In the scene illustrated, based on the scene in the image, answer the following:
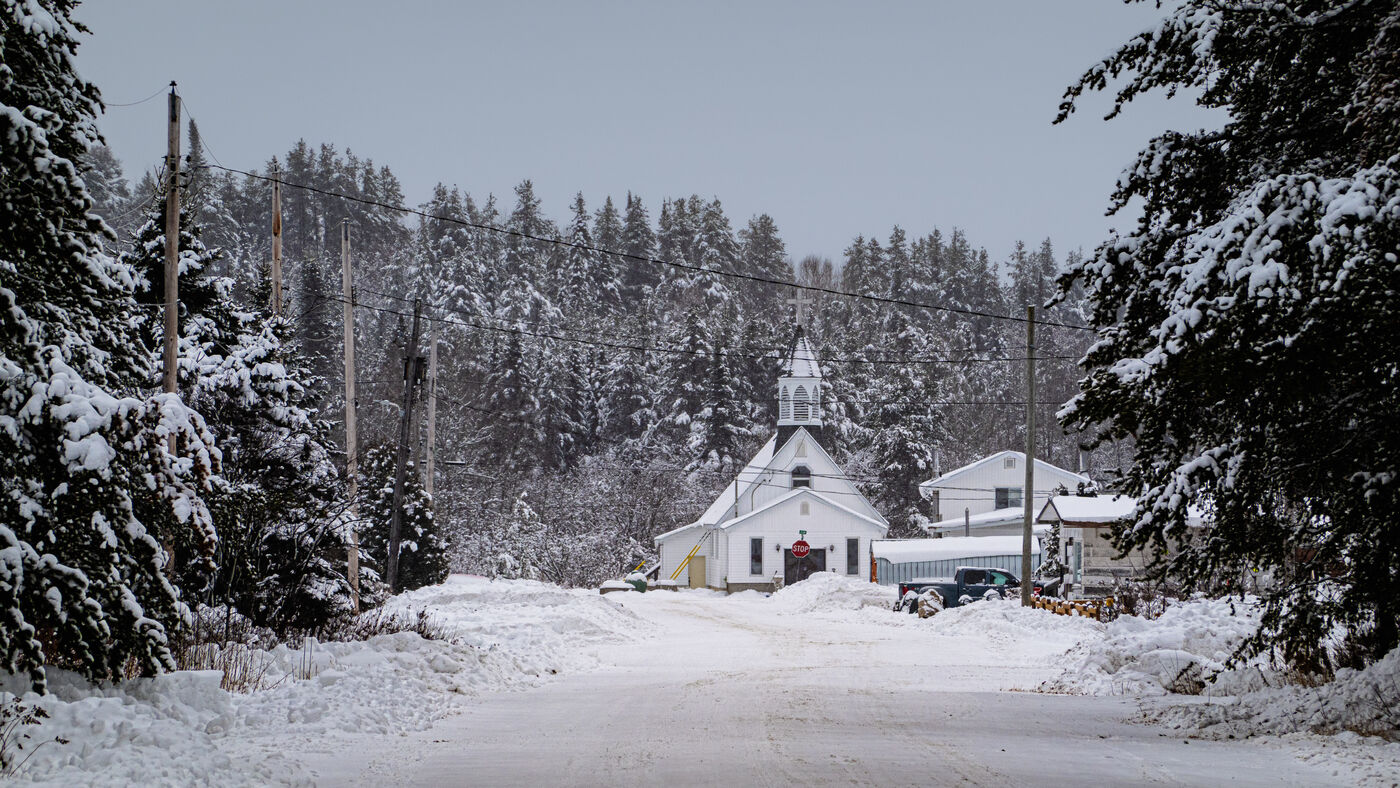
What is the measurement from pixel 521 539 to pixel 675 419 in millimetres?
26296

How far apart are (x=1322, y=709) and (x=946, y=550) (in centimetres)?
4238

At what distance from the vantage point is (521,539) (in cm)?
5419

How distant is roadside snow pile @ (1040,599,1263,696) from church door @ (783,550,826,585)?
139ft

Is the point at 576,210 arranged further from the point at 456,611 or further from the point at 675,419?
the point at 456,611

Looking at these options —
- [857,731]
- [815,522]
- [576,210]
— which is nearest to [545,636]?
[857,731]

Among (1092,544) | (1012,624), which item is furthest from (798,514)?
(1012,624)

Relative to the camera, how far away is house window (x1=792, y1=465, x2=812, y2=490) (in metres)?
65.1

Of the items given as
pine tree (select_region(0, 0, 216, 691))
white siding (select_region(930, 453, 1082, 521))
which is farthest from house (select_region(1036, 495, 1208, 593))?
pine tree (select_region(0, 0, 216, 691))

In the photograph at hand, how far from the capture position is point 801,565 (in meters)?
60.5

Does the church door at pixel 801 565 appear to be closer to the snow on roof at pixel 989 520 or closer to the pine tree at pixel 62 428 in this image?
the snow on roof at pixel 989 520

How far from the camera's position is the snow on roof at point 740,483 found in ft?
205

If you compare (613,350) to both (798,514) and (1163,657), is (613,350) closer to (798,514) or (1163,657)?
(798,514)

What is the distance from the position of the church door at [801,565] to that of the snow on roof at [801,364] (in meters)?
10.5

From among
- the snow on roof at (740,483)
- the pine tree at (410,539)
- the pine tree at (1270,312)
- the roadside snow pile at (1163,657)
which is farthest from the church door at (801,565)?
the pine tree at (1270,312)
